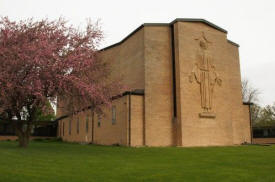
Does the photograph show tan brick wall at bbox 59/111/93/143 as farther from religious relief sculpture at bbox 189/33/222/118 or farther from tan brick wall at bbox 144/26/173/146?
religious relief sculpture at bbox 189/33/222/118

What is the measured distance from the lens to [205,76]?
31.8 m

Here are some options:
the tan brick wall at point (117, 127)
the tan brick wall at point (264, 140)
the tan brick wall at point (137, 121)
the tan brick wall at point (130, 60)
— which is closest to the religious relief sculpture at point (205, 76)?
the tan brick wall at point (130, 60)

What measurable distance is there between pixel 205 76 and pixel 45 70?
1728cm

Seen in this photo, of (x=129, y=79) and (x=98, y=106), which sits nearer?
(x=98, y=106)

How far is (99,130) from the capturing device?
33406mm

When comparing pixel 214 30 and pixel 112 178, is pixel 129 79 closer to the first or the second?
pixel 214 30

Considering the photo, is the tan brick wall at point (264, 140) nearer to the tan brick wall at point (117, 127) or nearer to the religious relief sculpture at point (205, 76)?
the religious relief sculpture at point (205, 76)

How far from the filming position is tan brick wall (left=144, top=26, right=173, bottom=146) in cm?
Result: 2886

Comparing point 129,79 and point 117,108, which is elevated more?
point 129,79

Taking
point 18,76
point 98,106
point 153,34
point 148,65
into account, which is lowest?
point 98,106

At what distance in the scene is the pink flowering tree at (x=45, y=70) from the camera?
65.5 ft

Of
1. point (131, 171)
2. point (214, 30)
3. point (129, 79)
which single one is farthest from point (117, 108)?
point (131, 171)

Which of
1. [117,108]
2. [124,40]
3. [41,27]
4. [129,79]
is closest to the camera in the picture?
[41,27]

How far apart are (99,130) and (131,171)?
21455mm
